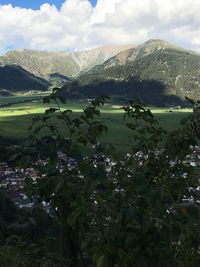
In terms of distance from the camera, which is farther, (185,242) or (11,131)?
(11,131)

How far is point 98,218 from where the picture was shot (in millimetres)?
5941

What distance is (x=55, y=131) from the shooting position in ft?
19.9

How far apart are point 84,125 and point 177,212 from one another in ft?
5.62

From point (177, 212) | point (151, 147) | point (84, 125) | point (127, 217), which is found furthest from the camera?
point (151, 147)

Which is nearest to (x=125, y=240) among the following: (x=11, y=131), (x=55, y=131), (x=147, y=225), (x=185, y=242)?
(x=147, y=225)

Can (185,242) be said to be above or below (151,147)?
below

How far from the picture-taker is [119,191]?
6.07m

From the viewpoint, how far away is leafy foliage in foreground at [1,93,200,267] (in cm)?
528

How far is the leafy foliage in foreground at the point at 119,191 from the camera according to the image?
5277 mm

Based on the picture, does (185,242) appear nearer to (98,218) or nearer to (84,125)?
(98,218)

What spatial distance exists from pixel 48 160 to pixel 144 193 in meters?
1.45

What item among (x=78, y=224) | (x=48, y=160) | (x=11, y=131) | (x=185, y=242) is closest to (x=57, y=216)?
(x=78, y=224)

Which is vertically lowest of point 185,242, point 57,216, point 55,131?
point 185,242

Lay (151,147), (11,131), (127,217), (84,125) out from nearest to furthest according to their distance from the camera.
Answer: (127,217)
(84,125)
(151,147)
(11,131)
